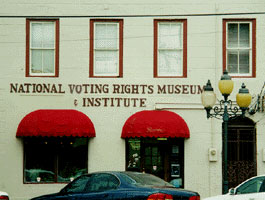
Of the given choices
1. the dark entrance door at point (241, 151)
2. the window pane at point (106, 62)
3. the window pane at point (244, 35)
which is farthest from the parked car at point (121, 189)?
the window pane at point (244, 35)

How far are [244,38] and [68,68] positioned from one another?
632cm

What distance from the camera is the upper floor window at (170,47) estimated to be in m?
21.5

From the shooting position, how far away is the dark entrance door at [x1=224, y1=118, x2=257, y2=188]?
2119 cm

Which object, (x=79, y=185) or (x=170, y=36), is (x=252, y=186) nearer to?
(x=79, y=185)

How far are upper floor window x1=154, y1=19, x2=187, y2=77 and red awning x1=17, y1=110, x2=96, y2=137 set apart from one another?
3.13 metres

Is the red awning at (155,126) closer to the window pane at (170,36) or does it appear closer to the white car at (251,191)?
the window pane at (170,36)

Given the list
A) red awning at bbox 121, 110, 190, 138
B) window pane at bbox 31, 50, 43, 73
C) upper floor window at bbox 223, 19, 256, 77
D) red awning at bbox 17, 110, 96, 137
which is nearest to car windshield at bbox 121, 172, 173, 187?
red awning at bbox 121, 110, 190, 138

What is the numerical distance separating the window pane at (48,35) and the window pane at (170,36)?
381cm

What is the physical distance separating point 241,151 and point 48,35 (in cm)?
796

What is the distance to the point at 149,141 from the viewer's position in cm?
2148

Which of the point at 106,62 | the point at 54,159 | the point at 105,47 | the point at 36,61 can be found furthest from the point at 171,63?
the point at 54,159

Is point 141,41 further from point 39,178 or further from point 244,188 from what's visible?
point 244,188

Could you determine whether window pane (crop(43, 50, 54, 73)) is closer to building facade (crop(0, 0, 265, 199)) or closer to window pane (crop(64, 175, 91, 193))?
building facade (crop(0, 0, 265, 199))

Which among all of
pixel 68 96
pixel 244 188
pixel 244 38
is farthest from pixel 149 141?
pixel 244 188
